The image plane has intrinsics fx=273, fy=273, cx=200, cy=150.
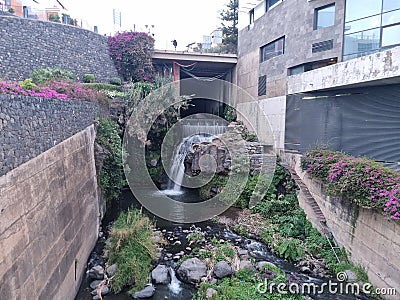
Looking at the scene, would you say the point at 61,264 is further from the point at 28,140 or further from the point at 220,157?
the point at 220,157

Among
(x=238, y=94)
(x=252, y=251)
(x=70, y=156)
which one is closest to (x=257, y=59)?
(x=238, y=94)

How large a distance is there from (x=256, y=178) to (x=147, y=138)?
619cm

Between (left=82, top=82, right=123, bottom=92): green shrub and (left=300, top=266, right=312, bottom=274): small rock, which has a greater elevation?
(left=82, top=82, right=123, bottom=92): green shrub

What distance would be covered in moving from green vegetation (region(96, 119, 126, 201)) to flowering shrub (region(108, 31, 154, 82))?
24.6 ft

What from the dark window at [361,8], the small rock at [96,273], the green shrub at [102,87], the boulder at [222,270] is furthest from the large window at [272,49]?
the small rock at [96,273]

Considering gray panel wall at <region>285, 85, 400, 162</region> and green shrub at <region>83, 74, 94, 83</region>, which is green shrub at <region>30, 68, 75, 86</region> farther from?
gray panel wall at <region>285, 85, 400, 162</region>

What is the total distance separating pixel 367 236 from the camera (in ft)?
21.0

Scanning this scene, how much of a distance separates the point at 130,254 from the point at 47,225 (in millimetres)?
2630

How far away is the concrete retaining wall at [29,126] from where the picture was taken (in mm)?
3689

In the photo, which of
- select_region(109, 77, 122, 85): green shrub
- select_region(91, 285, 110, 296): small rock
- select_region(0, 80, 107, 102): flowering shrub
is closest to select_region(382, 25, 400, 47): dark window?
select_region(0, 80, 107, 102): flowering shrub

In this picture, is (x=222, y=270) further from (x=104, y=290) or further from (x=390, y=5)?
(x=390, y=5)
